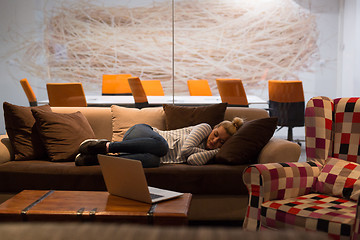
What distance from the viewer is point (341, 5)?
15.6 ft

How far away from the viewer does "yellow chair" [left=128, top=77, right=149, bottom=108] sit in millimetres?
4867

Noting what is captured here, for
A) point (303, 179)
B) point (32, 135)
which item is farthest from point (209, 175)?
point (32, 135)

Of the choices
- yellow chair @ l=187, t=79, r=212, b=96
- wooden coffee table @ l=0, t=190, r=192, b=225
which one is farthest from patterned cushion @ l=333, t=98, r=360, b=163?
yellow chair @ l=187, t=79, r=212, b=96

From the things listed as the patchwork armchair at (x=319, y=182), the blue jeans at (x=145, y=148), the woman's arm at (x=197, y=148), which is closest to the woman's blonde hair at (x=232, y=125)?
the woman's arm at (x=197, y=148)

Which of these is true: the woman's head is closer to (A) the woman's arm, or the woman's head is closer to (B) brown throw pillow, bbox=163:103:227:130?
(A) the woman's arm

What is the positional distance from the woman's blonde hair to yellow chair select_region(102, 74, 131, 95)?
170 centimetres

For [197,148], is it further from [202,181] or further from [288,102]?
[288,102]

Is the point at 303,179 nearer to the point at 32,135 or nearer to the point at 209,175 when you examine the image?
the point at 209,175

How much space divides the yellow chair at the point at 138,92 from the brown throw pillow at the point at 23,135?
4.82 ft

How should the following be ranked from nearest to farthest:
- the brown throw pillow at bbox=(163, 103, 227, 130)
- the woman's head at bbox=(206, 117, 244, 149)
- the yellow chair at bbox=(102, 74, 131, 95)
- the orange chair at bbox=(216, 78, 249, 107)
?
the woman's head at bbox=(206, 117, 244, 149) < the brown throw pillow at bbox=(163, 103, 227, 130) < the orange chair at bbox=(216, 78, 249, 107) < the yellow chair at bbox=(102, 74, 131, 95)

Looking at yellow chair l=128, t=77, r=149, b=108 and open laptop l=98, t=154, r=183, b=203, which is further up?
yellow chair l=128, t=77, r=149, b=108

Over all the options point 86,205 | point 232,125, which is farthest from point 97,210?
point 232,125

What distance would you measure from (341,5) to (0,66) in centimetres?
384

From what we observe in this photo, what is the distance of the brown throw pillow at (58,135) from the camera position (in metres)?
3.49
